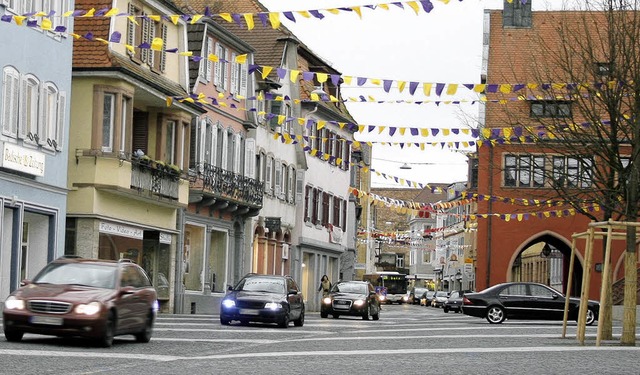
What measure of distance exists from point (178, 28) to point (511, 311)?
14640mm

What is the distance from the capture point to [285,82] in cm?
6384

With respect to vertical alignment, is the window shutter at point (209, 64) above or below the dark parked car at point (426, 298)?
above

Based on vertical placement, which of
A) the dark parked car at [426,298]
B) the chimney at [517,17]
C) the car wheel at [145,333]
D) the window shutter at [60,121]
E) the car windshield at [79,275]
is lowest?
the dark parked car at [426,298]

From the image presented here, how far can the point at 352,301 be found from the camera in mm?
51719

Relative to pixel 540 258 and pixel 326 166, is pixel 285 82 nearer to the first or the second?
pixel 326 166

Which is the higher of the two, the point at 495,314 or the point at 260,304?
the point at 260,304

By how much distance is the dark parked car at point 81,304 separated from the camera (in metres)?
22.0

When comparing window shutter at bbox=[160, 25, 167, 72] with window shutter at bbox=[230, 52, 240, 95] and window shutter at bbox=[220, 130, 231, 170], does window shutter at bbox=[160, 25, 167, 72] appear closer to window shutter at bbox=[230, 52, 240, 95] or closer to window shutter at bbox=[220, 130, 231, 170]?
window shutter at bbox=[220, 130, 231, 170]

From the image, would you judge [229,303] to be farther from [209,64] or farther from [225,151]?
[225,151]

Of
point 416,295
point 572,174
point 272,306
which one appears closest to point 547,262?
point 416,295

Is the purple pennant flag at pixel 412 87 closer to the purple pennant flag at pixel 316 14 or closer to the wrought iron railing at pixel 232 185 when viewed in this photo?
the purple pennant flag at pixel 316 14

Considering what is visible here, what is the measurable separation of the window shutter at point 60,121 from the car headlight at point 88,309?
16682 mm

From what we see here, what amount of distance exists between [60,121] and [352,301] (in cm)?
1662

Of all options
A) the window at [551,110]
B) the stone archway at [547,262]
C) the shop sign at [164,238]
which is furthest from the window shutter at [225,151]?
the window at [551,110]
